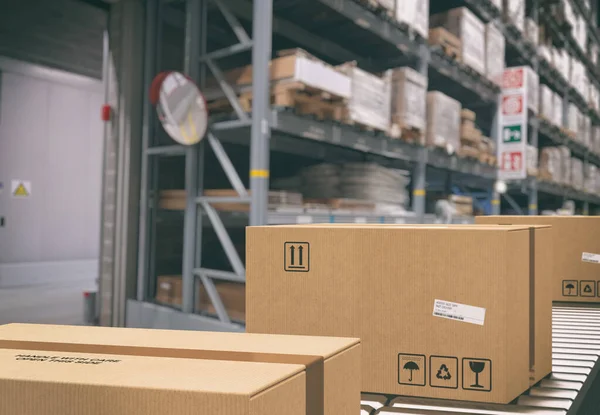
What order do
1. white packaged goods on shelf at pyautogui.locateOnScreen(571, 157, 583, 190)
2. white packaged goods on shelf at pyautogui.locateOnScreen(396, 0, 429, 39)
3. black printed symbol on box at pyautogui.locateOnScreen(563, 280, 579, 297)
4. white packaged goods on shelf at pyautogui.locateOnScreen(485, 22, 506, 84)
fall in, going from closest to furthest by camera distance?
black printed symbol on box at pyautogui.locateOnScreen(563, 280, 579, 297)
white packaged goods on shelf at pyautogui.locateOnScreen(396, 0, 429, 39)
white packaged goods on shelf at pyautogui.locateOnScreen(485, 22, 506, 84)
white packaged goods on shelf at pyautogui.locateOnScreen(571, 157, 583, 190)

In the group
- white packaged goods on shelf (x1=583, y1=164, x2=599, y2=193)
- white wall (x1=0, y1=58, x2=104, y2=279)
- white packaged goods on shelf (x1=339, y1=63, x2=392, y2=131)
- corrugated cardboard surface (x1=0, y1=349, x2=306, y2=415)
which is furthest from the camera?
white packaged goods on shelf (x1=583, y1=164, x2=599, y2=193)

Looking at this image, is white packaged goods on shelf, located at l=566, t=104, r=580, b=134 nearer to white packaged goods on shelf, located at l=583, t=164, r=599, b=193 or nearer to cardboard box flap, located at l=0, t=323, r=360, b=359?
white packaged goods on shelf, located at l=583, t=164, r=599, b=193

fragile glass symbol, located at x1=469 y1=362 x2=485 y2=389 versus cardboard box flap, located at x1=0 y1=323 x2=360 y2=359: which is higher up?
cardboard box flap, located at x1=0 y1=323 x2=360 y2=359

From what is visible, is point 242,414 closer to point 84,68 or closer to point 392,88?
point 392,88

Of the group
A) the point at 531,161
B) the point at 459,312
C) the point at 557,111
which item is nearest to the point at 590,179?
the point at 557,111

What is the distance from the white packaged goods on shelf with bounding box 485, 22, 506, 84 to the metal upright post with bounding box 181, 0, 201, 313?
Result: 382 centimetres

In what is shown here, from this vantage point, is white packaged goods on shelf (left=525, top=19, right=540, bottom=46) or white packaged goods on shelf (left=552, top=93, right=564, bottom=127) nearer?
white packaged goods on shelf (left=525, top=19, right=540, bottom=46)

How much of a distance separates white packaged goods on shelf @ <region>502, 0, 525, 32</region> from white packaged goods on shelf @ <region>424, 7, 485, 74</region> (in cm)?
109

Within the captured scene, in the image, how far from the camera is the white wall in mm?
8898

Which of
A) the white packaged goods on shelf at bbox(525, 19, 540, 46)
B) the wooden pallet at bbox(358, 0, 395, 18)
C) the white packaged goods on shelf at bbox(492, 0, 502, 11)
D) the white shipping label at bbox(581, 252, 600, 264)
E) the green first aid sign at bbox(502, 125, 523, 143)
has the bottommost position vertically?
the white shipping label at bbox(581, 252, 600, 264)

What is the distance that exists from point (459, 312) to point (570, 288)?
1694 mm

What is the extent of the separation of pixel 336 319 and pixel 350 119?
3.04 m

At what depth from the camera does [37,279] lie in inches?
355

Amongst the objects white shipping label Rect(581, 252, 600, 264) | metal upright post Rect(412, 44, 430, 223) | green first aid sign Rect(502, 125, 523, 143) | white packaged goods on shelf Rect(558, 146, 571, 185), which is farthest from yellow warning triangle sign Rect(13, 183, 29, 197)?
white packaged goods on shelf Rect(558, 146, 571, 185)
